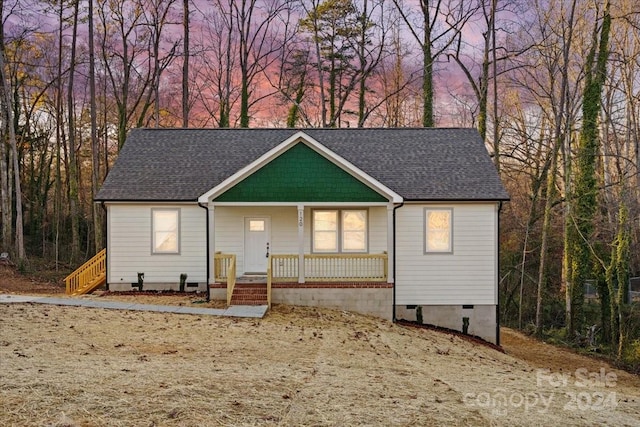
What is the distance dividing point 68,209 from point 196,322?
32.2 metres

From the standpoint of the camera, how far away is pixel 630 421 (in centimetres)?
788

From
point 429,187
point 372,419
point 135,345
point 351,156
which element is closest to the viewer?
point 372,419

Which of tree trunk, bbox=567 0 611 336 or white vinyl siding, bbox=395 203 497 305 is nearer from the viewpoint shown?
white vinyl siding, bbox=395 203 497 305

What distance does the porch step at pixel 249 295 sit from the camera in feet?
52.9

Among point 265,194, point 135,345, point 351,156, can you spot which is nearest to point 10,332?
point 135,345

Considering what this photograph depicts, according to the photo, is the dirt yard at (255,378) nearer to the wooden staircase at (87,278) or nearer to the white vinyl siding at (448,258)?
the white vinyl siding at (448,258)

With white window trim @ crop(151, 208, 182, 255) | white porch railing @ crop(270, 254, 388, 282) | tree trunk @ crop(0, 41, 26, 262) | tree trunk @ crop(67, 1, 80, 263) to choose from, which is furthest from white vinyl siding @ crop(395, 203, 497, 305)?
tree trunk @ crop(0, 41, 26, 262)

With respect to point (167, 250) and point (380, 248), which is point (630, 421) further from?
point (167, 250)

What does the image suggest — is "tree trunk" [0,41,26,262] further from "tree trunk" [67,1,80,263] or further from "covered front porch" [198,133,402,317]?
"covered front porch" [198,133,402,317]

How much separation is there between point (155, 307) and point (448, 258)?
9.10 meters

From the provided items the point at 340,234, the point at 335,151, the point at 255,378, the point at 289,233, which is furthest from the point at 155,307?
the point at 335,151

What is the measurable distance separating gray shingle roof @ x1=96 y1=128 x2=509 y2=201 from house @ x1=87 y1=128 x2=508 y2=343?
0.07 metres

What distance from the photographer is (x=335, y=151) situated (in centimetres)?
2042

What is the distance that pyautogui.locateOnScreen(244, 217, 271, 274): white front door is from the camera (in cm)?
1836
